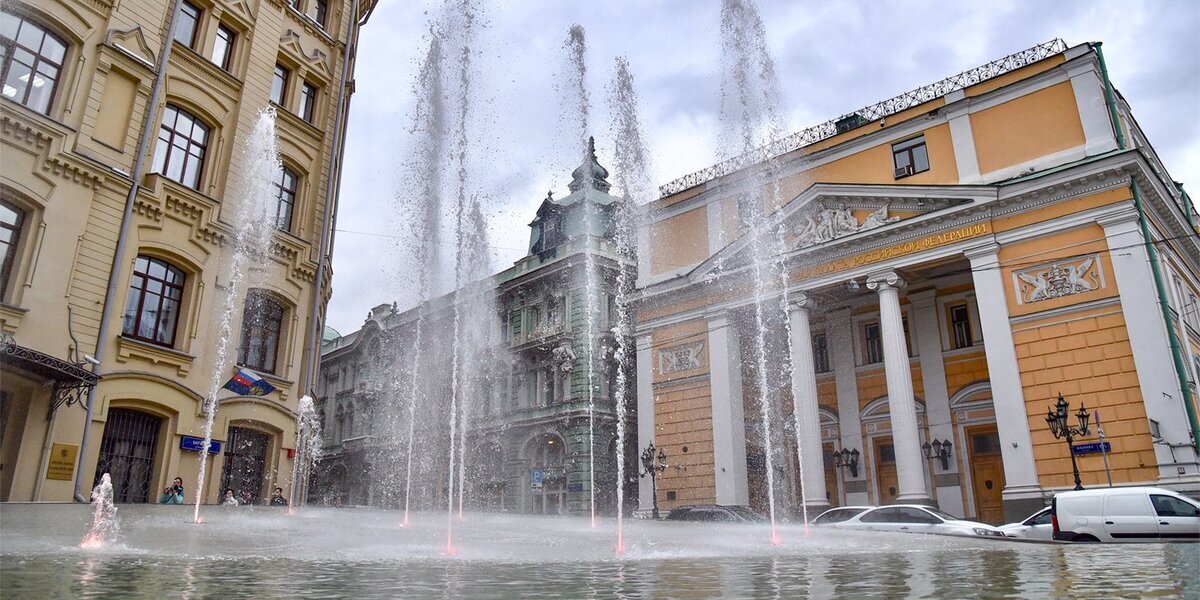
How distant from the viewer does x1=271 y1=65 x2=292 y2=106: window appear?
21.2 metres

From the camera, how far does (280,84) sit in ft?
70.4

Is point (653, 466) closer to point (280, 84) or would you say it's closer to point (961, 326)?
point (961, 326)

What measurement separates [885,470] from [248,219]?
22375 millimetres

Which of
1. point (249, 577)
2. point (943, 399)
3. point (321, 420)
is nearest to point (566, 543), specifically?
point (249, 577)

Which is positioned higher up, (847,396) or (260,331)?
(260,331)

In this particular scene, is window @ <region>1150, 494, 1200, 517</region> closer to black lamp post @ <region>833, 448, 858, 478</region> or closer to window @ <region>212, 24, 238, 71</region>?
black lamp post @ <region>833, 448, 858, 478</region>

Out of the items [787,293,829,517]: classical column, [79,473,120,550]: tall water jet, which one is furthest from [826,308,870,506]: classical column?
[79,473,120,550]: tall water jet

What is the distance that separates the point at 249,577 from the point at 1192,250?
31214 millimetres

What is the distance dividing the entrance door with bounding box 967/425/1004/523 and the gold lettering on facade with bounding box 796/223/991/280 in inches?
258

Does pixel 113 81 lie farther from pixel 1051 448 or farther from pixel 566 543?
pixel 1051 448

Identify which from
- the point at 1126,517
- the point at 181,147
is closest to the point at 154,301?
the point at 181,147

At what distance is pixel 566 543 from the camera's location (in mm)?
9414

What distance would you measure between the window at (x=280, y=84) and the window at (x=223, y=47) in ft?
4.51

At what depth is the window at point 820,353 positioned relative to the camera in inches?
1165
